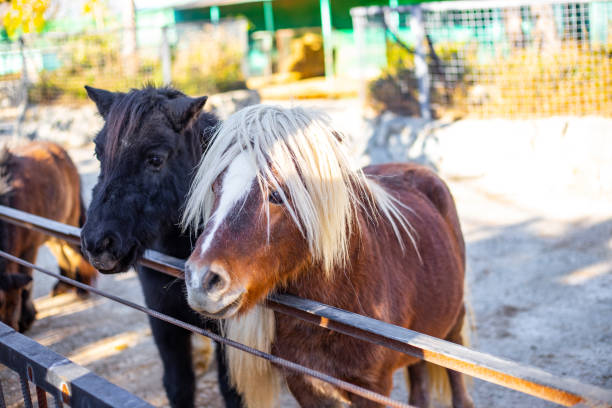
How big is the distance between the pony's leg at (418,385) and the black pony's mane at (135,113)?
1.74m

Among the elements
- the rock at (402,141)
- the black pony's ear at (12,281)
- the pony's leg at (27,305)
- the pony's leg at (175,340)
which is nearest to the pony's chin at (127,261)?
the pony's leg at (175,340)

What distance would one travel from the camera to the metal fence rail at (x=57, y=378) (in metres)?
1.50

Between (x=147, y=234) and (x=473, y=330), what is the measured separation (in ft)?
7.27

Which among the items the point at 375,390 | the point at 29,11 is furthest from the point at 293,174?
the point at 29,11

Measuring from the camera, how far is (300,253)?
190 cm

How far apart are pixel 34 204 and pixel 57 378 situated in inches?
138

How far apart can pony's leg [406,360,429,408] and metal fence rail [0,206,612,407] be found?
5.37ft

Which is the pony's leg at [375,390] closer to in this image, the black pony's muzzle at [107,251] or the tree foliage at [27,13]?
the black pony's muzzle at [107,251]

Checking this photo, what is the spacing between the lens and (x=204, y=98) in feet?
8.48

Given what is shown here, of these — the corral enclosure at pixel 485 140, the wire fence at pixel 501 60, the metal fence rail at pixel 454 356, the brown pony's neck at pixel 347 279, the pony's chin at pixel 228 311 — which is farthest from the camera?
the wire fence at pixel 501 60

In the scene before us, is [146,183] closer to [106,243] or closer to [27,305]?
[106,243]

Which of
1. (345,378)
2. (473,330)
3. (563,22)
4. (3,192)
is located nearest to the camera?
→ (345,378)

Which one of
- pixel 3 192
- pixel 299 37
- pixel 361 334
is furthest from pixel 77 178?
pixel 299 37

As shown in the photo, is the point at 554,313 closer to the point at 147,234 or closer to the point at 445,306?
the point at 445,306
